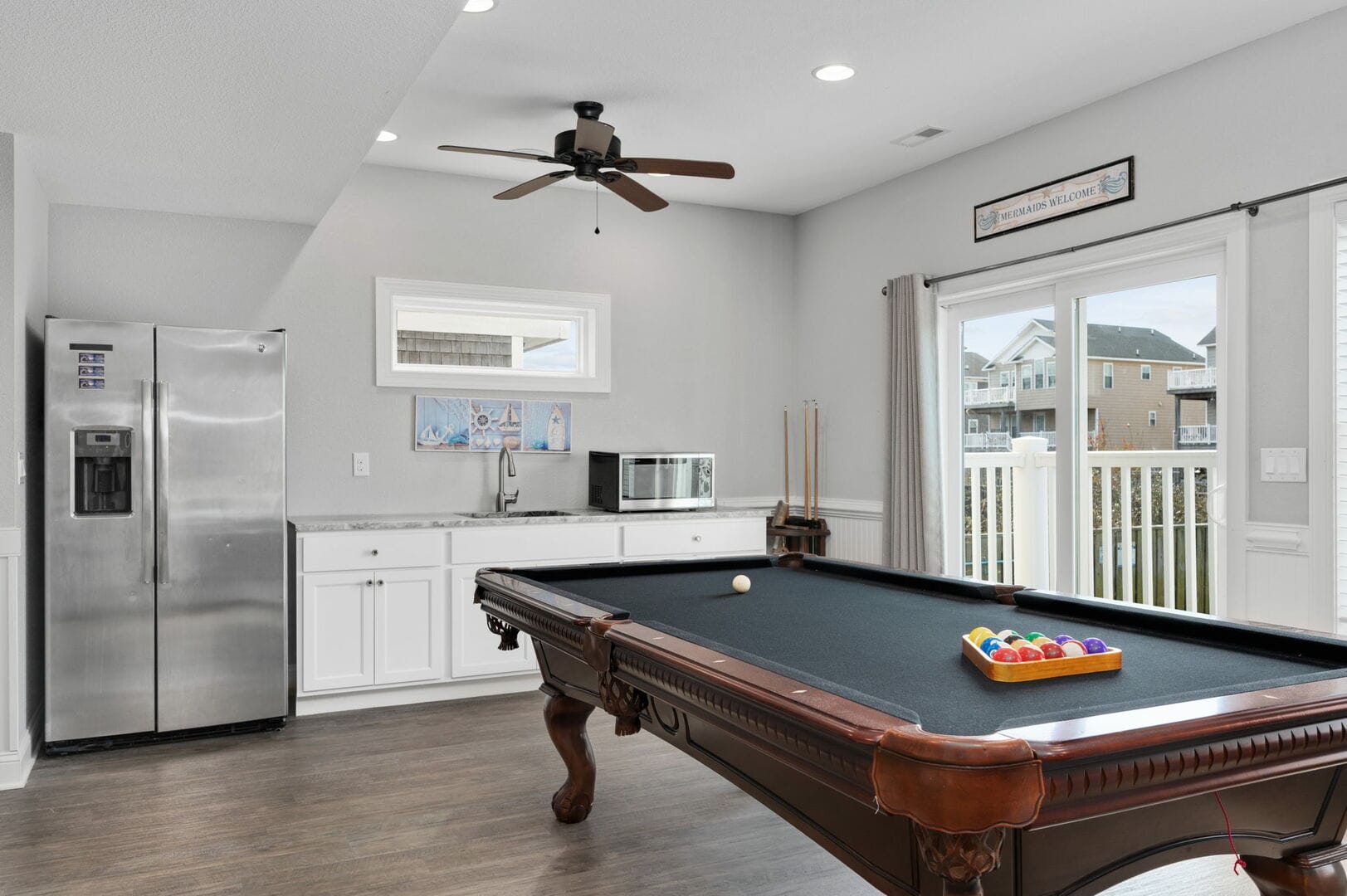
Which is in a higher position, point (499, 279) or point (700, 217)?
point (700, 217)

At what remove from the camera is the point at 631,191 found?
3834mm

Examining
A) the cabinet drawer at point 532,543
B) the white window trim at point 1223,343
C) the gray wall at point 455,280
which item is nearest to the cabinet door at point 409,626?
the cabinet drawer at point 532,543

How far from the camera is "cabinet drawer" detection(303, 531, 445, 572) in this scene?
420cm

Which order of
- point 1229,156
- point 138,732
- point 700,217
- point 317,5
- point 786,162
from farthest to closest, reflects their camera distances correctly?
point 700,217, point 786,162, point 138,732, point 1229,156, point 317,5

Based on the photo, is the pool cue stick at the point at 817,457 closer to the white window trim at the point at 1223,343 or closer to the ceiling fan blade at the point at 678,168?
the white window trim at the point at 1223,343

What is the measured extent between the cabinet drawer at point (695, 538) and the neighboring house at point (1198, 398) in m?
2.22

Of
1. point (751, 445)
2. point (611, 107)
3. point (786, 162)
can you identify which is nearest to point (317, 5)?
point (611, 107)

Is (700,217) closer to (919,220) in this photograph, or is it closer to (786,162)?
(786,162)

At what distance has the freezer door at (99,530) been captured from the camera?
12.0 ft

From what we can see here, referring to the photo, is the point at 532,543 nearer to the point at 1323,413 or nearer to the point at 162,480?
the point at 162,480

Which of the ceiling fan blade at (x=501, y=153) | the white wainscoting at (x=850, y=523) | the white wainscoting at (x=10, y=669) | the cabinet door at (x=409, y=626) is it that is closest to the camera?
the white wainscoting at (x=10, y=669)

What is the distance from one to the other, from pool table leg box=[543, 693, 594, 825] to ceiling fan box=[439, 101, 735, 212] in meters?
1.95

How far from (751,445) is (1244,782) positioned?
4.54 meters

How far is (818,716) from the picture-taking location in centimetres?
133
